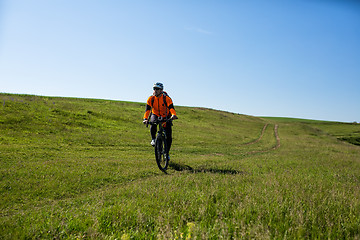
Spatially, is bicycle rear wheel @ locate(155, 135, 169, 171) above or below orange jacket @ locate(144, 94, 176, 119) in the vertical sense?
below

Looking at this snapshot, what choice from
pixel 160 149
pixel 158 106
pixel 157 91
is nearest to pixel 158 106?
pixel 158 106

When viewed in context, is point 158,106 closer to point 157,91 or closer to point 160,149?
point 157,91

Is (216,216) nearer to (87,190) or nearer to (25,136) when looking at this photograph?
(87,190)

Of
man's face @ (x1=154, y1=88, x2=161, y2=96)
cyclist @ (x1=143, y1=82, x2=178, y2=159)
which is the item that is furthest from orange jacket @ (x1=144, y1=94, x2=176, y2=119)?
man's face @ (x1=154, y1=88, x2=161, y2=96)

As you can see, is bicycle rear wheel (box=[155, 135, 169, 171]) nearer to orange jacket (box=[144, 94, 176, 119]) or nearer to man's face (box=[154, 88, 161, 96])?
orange jacket (box=[144, 94, 176, 119])

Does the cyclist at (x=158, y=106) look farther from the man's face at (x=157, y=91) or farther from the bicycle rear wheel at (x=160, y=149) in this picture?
the bicycle rear wheel at (x=160, y=149)

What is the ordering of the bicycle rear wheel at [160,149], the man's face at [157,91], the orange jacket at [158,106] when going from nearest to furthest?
the bicycle rear wheel at [160,149], the man's face at [157,91], the orange jacket at [158,106]

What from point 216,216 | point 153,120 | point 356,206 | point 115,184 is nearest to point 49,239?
point 216,216

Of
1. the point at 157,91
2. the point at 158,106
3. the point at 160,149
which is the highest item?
the point at 157,91

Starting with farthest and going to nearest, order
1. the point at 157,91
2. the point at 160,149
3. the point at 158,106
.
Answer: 1. the point at 158,106
2. the point at 157,91
3. the point at 160,149

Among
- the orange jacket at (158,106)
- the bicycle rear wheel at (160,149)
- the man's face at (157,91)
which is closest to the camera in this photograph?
the bicycle rear wheel at (160,149)

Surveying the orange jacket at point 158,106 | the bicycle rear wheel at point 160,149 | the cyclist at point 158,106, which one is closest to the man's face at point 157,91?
the cyclist at point 158,106

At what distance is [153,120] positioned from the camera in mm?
10242

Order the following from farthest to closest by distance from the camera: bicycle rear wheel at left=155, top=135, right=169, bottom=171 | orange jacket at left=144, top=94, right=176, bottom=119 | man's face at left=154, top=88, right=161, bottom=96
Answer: orange jacket at left=144, top=94, right=176, bottom=119, man's face at left=154, top=88, right=161, bottom=96, bicycle rear wheel at left=155, top=135, right=169, bottom=171
